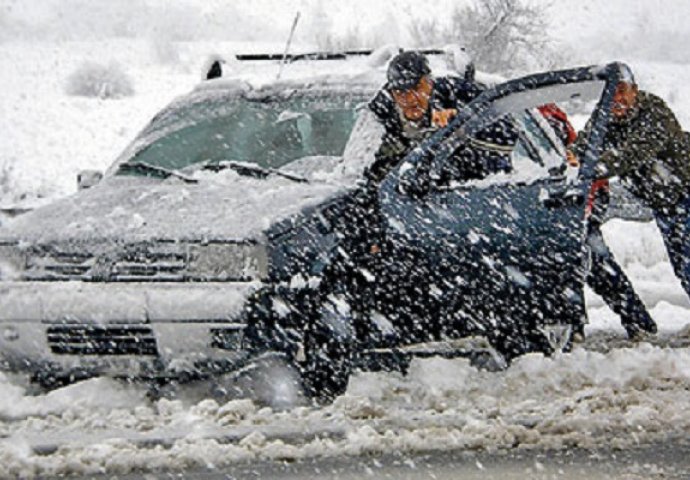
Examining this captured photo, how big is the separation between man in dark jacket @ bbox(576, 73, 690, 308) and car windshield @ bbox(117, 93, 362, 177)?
1.37m

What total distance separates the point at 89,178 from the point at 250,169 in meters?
1.20

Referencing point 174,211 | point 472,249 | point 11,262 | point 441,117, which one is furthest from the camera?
point 441,117

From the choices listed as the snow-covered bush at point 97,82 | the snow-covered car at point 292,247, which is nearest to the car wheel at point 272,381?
the snow-covered car at point 292,247

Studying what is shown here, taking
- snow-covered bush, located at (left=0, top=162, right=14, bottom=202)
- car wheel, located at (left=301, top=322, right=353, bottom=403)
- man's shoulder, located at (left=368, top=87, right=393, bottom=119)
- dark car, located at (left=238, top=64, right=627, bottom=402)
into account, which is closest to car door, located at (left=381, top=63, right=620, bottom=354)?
dark car, located at (left=238, top=64, right=627, bottom=402)

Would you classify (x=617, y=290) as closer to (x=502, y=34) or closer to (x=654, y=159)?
(x=654, y=159)

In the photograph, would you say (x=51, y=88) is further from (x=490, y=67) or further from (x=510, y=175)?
(x=510, y=175)

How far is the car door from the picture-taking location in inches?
234

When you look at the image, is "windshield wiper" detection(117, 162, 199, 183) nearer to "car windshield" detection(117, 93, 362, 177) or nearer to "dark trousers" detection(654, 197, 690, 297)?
"car windshield" detection(117, 93, 362, 177)

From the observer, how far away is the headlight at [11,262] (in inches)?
212

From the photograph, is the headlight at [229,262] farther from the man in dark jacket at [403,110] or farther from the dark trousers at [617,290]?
the dark trousers at [617,290]

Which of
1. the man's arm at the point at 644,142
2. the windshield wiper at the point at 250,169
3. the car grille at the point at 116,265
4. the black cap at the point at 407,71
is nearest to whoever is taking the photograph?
the car grille at the point at 116,265

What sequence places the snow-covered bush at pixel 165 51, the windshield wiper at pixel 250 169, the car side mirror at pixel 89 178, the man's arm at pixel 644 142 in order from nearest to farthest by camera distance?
the windshield wiper at pixel 250 169 < the man's arm at pixel 644 142 < the car side mirror at pixel 89 178 < the snow-covered bush at pixel 165 51

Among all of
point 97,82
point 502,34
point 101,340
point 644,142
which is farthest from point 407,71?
point 97,82

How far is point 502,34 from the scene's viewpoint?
2430 cm
